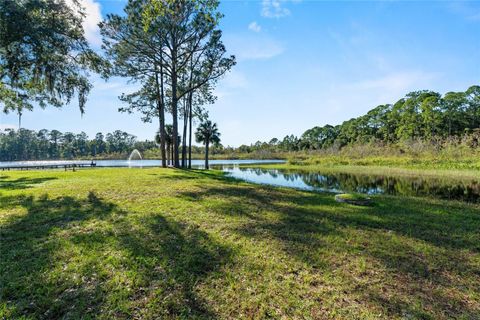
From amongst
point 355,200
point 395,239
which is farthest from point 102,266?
point 355,200

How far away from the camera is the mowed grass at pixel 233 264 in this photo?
2.91 m

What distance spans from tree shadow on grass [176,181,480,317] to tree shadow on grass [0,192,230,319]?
5.45 ft

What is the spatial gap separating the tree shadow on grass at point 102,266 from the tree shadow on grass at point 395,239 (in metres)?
1.66

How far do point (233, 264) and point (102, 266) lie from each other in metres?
2.10

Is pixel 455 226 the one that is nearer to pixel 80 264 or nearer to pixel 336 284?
pixel 336 284

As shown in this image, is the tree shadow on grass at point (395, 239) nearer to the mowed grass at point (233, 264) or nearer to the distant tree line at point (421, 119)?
the mowed grass at point (233, 264)

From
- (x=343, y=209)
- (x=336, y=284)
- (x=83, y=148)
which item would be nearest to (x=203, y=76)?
(x=343, y=209)

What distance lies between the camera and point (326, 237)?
16.6ft

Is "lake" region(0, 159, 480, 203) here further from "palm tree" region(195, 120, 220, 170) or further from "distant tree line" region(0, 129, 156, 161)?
"distant tree line" region(0, 129, 156, 161)

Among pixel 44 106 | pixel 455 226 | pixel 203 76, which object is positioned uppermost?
pixel 203 76

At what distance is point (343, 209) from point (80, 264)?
7042 millimetres

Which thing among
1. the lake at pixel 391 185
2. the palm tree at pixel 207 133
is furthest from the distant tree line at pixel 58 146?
the lake at pixel 391 185

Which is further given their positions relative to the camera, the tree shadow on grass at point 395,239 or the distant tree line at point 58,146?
the distant tree line at point 58,146

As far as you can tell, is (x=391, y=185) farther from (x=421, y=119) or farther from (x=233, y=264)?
(x=421, y=119)
